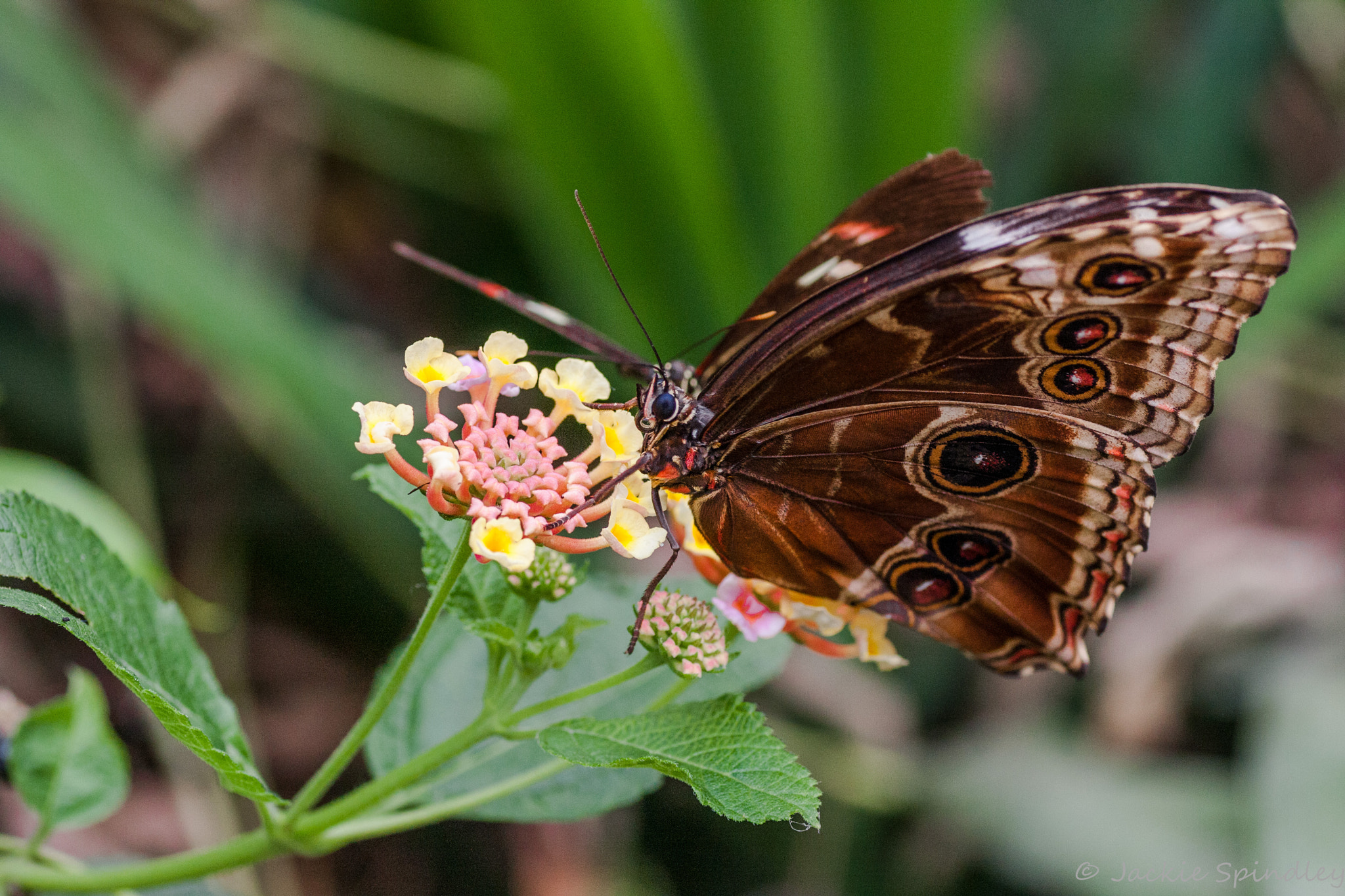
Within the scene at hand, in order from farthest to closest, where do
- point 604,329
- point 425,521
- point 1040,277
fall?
point 604,329, point 1040,277, point 425,521

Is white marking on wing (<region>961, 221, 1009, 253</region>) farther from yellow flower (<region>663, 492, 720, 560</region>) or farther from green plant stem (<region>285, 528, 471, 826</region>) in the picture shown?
green plant stem (<region>285, 528, 471, 826</region>)

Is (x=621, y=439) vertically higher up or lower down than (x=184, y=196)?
lower down

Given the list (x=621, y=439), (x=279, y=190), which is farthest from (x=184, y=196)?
(x=621, y=439)

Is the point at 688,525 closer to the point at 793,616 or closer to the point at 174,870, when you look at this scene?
the point at 793,616

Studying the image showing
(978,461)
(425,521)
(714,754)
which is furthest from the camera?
(978,461)

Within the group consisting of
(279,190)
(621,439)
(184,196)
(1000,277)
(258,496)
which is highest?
(279,190)

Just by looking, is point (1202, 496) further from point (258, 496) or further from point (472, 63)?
point (258, 496)

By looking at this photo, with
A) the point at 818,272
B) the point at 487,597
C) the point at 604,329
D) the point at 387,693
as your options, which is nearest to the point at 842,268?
the point at 818,272
